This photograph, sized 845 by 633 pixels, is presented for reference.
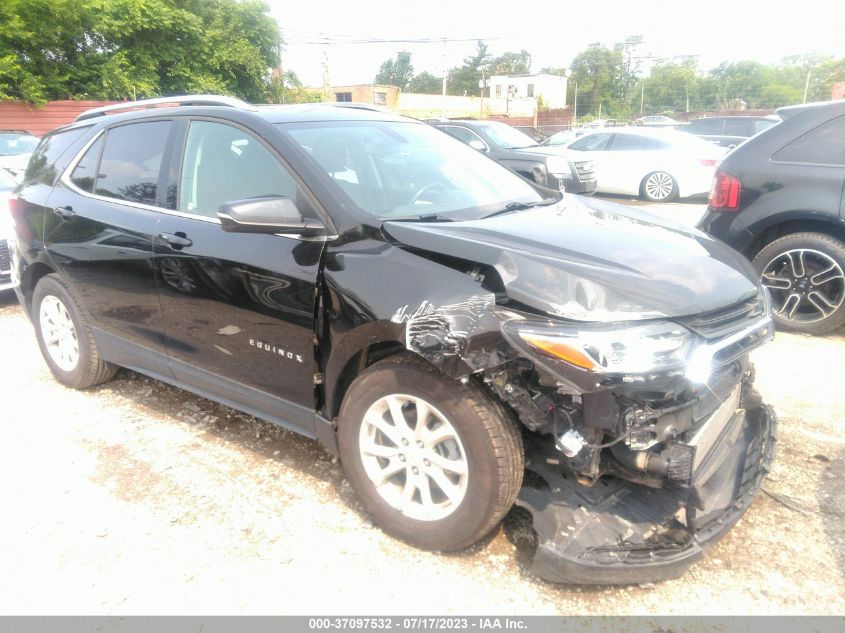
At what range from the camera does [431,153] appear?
11.5ft

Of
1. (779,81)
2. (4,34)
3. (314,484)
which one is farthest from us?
(779,81)

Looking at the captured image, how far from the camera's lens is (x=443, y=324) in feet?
7.48

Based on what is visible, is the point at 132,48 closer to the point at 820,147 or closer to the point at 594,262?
the point at 820,147

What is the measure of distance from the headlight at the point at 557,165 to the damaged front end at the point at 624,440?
27.3 feet

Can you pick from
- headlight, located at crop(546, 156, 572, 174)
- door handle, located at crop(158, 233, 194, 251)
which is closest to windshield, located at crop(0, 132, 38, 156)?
headlight, located at crop(546, 156, 572, 174)

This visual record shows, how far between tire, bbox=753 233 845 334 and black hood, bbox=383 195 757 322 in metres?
2.19

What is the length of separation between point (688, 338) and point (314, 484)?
1875mm

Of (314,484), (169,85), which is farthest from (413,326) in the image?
(169,85)

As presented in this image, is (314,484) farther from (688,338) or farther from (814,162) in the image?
(814,162)

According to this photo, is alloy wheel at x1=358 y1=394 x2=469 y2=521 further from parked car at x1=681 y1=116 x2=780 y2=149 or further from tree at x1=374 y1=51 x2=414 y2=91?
tree at x1=374 y1=51 x2=414 y2=91

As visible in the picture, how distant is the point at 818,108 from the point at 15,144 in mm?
14706

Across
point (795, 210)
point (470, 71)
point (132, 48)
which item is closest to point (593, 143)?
point (795, 210)

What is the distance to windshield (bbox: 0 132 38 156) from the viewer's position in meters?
13.3

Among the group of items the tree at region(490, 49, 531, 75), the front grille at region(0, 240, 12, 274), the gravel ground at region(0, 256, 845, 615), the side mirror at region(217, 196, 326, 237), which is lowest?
the gravel ground at region(0, 256, 845, 615)
